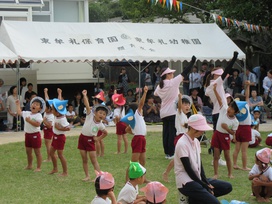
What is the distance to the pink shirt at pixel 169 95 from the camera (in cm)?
1229

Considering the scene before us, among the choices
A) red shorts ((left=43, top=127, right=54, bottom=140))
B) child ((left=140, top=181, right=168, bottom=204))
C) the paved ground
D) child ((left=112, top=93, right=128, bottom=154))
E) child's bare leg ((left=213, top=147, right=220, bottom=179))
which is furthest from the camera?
the paved ground

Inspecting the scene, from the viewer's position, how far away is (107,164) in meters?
12.8

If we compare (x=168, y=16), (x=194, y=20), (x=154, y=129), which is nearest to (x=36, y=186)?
(x=154, y=129)

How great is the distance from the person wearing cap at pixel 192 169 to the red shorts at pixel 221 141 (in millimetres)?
3391

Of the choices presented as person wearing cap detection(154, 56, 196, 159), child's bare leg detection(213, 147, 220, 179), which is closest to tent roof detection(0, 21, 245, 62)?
person wearing cap detection(154, 56, 196, 159)

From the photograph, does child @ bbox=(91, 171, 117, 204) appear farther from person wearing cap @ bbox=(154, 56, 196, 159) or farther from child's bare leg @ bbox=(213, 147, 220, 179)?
person wearing cap @ bbox=(154, 56, 196, 159)

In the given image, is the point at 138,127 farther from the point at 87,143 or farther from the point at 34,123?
the point at 34,123

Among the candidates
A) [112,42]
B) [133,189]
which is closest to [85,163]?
[133,189]

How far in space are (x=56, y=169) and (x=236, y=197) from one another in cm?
367

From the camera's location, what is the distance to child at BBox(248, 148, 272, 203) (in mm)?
9305

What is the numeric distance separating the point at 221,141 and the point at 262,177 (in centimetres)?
185

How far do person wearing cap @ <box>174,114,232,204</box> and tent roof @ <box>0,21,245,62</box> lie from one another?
437 inches

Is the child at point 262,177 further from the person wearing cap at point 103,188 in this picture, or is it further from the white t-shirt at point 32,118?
the white t-shirt at point 32,118

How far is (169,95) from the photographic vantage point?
12.4 meters
